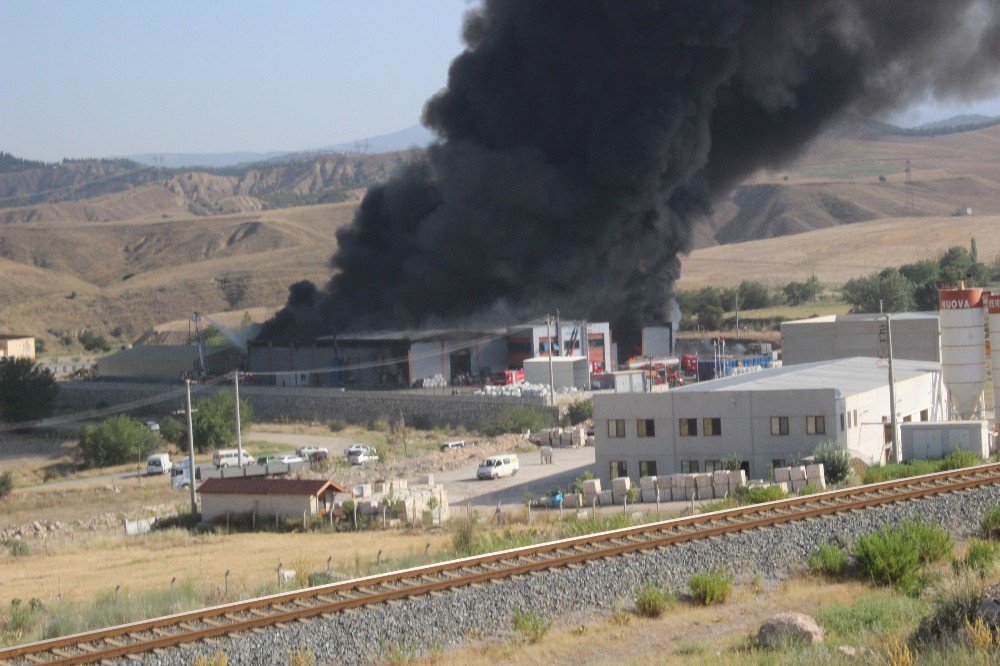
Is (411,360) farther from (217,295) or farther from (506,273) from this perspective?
(217,295)

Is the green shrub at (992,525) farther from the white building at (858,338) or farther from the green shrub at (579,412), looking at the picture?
the green shrub at (579,412)

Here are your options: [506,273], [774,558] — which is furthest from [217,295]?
[774,558]

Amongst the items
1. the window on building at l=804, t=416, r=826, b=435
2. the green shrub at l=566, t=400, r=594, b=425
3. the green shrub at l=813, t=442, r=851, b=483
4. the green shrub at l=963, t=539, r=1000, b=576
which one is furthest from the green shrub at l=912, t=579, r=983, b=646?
the green shrub at l=566, t=400, r=594, b=425

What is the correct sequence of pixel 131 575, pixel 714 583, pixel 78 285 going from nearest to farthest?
pixel 714 583
pixel 131 575
pixel 78 285

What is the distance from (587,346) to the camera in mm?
57719

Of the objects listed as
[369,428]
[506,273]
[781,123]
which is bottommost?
[369,428]

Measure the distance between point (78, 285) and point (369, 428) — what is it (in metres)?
99.9

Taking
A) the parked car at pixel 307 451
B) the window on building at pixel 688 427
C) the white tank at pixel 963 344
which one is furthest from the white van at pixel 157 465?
the white tank at pixel 963 344

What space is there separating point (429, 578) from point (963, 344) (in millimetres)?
26535

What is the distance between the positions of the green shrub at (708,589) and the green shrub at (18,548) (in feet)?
52.4

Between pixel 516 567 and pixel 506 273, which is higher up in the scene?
pixel 506 273

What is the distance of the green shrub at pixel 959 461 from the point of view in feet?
78.2

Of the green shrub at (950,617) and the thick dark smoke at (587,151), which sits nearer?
the green shrub at (950,617)

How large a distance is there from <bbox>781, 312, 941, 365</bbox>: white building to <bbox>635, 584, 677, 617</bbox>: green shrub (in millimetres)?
29057
